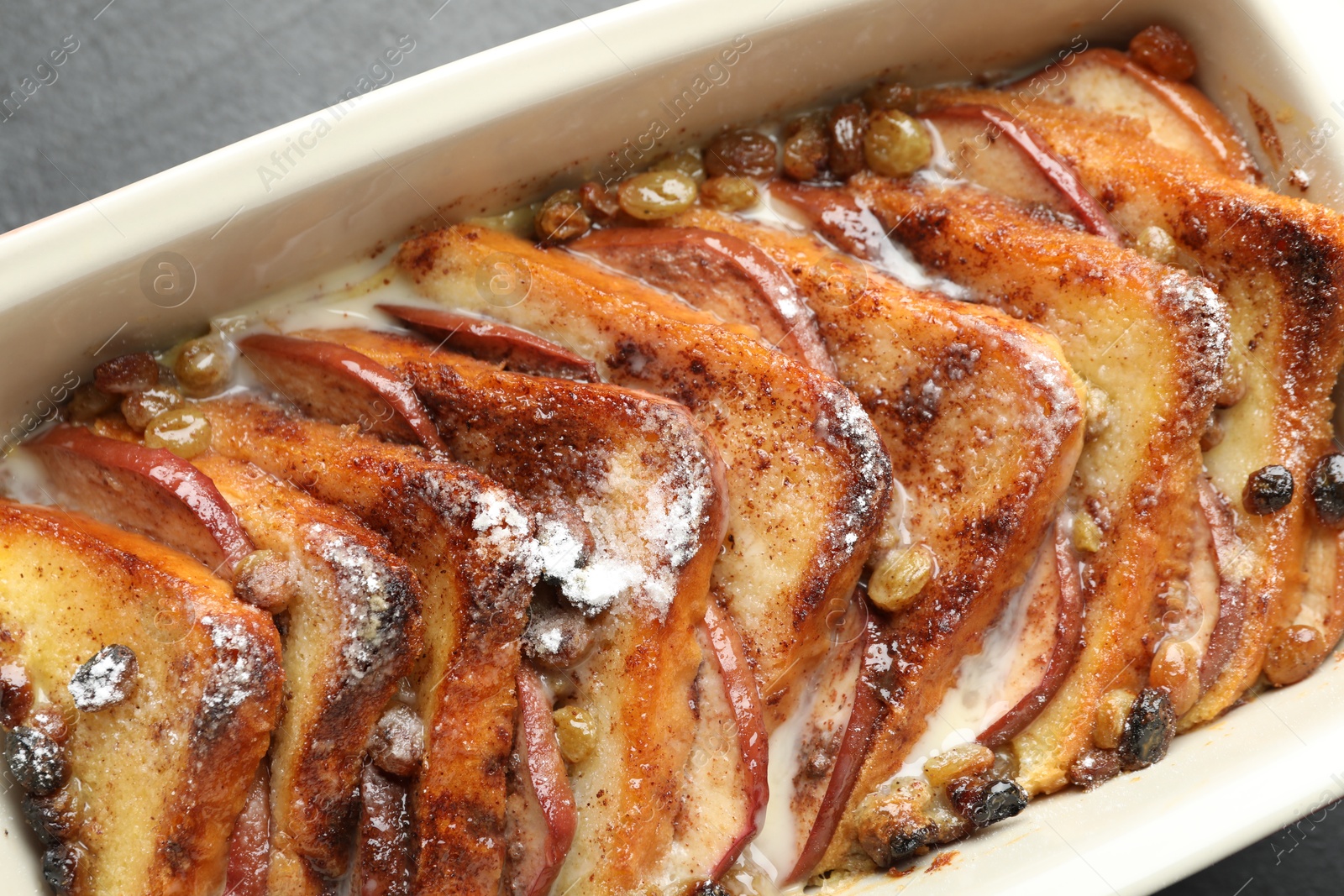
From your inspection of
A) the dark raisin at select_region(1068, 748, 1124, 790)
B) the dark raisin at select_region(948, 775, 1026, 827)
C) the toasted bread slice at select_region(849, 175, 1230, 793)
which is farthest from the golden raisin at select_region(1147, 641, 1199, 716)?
the dark raisin at select_region(948, 775, 1026, 827)

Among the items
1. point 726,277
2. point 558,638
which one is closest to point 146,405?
point 558,638

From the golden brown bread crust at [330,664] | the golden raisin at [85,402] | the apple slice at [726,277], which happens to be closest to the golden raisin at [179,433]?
the golden raisin at [85,402]

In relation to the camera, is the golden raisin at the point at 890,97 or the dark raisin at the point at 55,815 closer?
the dark raisin at the point at 55,815

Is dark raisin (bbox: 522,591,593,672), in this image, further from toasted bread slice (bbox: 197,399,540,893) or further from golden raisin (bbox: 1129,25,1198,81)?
golden raisin (bbox: 1129,25,1198,81)

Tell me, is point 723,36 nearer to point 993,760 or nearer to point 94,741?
point 993,760

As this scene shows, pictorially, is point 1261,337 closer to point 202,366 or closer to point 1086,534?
point 1086,534

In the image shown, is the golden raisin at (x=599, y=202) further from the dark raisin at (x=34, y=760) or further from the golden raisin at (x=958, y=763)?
the dark raisin at (x=34, y=760)
